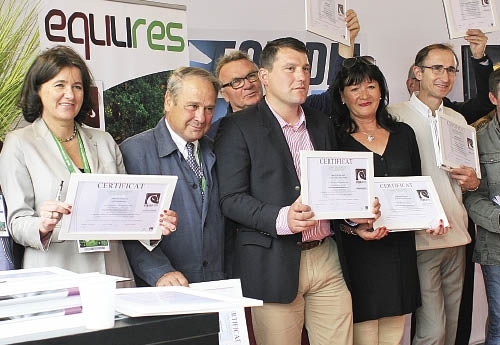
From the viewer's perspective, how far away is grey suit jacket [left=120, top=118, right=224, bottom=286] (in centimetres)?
287

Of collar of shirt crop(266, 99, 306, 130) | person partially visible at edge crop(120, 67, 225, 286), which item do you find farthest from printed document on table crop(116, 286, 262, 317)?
collar of shirt crop(266, 99, 306, 130)

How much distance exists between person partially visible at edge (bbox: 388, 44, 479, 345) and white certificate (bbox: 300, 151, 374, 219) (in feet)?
2.60

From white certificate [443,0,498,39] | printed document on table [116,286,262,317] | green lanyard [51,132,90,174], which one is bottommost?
printed document on table [116,286,262,317]

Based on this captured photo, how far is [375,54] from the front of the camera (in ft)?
16.4

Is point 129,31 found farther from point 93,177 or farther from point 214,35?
point 93,177

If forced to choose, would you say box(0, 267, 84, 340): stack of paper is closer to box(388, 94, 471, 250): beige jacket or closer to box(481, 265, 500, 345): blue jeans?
box(388, 94, 471, 250): beige jacket

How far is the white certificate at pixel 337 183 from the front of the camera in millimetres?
2848

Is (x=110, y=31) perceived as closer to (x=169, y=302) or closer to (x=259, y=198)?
(x=259, y=198)

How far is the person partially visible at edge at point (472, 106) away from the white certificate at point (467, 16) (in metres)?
0.04

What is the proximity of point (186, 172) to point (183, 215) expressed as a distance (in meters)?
0.18

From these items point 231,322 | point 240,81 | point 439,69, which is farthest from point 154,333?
point 439,69

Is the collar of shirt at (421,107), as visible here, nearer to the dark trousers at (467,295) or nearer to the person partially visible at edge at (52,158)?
the dark trousers at (467,295)

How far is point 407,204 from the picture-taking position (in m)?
3.33

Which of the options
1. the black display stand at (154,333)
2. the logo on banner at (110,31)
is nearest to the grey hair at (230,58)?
the logo on banner at (110,31)
